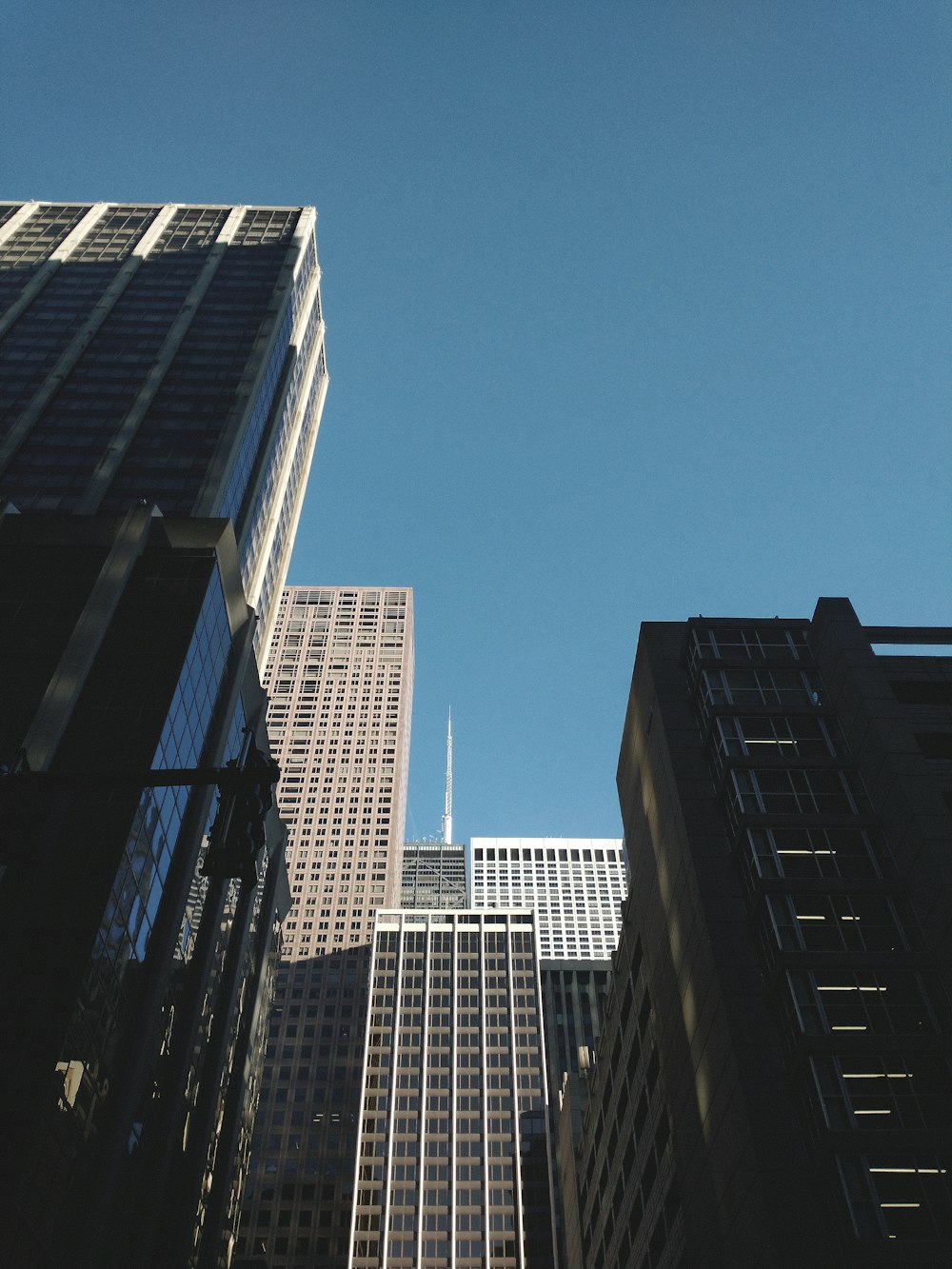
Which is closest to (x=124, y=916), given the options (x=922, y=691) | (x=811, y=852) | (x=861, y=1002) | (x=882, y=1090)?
(x=861, y=1002)

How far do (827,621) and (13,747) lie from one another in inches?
1881

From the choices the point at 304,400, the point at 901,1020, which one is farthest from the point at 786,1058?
the point at 304,400

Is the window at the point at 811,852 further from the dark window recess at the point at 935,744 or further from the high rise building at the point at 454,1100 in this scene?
the high rise building at the point at 454,1100

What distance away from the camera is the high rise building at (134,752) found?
41688 mm

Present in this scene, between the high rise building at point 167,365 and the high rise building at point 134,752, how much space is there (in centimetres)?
40

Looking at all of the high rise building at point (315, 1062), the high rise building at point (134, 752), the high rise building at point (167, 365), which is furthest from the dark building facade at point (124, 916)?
the high rise building at point (315, 1062)

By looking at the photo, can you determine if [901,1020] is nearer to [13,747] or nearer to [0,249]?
[13,747]

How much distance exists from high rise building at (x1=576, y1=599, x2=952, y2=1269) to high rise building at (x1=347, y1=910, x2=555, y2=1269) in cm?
7492

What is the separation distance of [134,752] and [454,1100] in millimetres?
117865

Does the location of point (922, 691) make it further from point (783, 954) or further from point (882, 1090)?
point (882, 1090)

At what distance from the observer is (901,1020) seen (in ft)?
149

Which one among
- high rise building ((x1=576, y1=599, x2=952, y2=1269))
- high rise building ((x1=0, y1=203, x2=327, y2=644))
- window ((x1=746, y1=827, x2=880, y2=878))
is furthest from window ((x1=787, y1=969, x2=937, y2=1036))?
high rise building ((x1=0, y1=203, x2=327, y2=644))

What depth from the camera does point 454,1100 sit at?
499 feet

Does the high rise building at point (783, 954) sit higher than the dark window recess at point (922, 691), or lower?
lower
